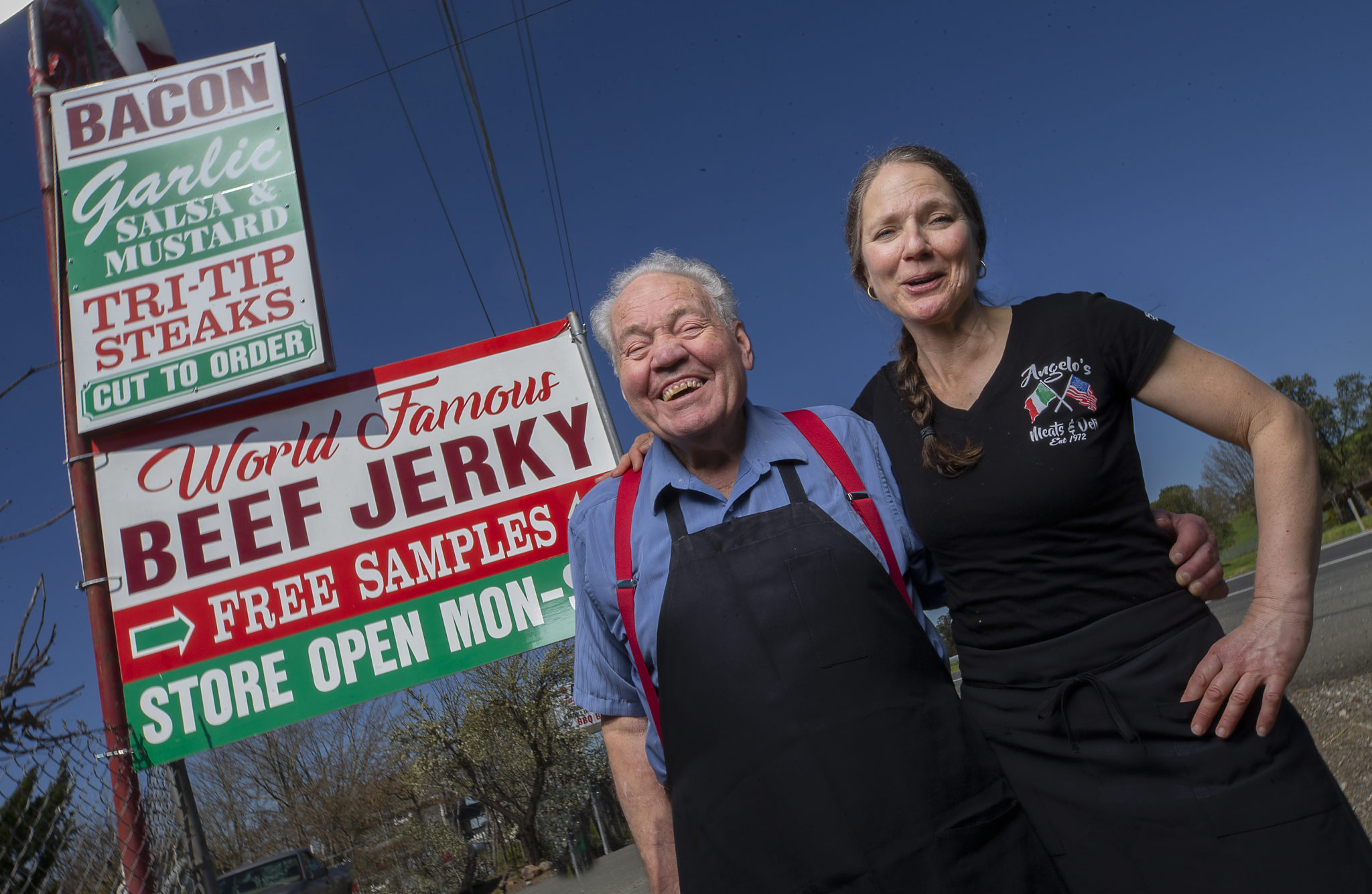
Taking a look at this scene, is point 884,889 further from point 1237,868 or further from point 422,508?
point 422,508

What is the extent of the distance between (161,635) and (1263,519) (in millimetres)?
3744

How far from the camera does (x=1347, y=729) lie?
3.88m

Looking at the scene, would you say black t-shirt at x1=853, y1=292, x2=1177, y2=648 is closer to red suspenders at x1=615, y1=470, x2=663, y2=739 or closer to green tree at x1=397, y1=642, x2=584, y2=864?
red suspenders at x1=615, y1=470, x2=663, y2=739

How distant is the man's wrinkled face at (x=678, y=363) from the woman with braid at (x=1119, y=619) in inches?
17.7

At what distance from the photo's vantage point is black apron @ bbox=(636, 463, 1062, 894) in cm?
143

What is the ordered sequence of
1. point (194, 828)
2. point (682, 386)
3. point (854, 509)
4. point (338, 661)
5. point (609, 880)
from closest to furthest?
point (854, 509) < point (682, 386) < point (194, 828) < point (338, 661) < point (609, 880)

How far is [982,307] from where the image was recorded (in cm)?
167

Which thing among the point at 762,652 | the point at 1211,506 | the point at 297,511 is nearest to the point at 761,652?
the point at 762,652

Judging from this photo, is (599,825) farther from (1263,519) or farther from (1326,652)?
(1263,519)

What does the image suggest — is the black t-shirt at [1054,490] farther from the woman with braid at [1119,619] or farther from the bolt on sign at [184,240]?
the bolt on sign at [184,240]

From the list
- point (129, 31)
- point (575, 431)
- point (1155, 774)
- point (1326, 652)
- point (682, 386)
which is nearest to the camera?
point (1155, 774)

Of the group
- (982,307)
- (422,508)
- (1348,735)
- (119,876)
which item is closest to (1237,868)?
(982,307)

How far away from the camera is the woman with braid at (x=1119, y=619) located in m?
1.31

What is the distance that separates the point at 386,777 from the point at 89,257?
9125 millimetres
